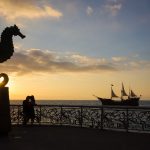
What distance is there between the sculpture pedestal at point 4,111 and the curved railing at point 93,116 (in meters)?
4.55

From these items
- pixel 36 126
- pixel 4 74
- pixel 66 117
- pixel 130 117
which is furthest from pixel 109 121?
pixel 4 74

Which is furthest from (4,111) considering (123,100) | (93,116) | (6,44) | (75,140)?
(123,100)

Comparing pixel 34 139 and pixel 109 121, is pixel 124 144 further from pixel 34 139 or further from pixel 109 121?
pixel 109 121

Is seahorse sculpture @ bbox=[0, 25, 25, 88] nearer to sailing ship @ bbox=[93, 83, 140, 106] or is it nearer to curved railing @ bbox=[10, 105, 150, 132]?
curved railing @ bbox=[10, 105, 150, 132]

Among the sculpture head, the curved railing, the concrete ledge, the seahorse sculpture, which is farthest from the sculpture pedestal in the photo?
the curved railing

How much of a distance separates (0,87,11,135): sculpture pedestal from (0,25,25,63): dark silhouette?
1706mm

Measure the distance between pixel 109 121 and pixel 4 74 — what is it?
550 centimetres

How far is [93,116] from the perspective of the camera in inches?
747

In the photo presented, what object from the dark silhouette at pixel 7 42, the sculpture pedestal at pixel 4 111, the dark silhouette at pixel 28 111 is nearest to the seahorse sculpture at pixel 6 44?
the dark silhouette at pixel 7 42

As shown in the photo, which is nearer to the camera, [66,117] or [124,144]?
[124,144]

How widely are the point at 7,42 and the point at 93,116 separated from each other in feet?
19.1

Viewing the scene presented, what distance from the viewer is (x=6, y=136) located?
607 inches

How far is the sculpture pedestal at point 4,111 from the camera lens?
15656 mm

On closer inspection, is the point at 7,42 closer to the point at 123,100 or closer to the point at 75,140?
the point at 75,140
